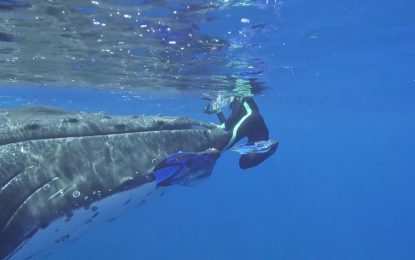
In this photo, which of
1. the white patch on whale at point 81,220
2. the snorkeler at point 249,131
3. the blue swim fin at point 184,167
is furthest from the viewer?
the snorkeler at point 249,131

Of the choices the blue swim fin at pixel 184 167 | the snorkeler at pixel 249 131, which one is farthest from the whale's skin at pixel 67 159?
the snorkeler at pixel 249 131

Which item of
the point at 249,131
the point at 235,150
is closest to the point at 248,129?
the point at 249,131

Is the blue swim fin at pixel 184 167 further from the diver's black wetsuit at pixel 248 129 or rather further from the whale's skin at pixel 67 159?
the diver's black wetsuit at pixel 248 129

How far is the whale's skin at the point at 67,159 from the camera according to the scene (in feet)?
12.4

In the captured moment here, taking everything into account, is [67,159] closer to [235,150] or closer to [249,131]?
[235,150]

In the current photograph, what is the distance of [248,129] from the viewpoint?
7.00m

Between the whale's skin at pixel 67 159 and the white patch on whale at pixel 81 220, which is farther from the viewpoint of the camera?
the white patch on whale at pixel 81 220

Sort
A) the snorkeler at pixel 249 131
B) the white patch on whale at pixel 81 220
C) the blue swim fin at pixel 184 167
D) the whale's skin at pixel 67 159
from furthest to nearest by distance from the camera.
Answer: the snorkeler at pixel 249 131, the blue swim fin at pixel 184 167, the white patch on whale at pixel 81 220, the whale's skin at pixel 67 159

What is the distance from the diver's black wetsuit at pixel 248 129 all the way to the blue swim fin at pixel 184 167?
38.0 inches

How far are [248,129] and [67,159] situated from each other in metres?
3.38

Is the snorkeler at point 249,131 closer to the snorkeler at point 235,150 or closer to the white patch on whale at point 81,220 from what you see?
the snorkeler at point 235,150

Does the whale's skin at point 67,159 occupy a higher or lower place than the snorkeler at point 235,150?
higher

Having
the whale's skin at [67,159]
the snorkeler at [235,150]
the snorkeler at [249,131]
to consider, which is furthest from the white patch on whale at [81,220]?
the snorkeler at [249,131]

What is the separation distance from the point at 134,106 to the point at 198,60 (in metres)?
19.8
